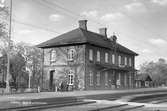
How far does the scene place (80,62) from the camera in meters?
41.0

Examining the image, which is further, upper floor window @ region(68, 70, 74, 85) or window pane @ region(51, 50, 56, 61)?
window pane @ region(51, 50, 56, 61)

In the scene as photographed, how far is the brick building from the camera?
4084cm

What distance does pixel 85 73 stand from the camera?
132 feet

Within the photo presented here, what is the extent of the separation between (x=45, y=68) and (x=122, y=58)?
15.0 metres

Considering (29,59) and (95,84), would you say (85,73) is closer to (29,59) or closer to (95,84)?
(95,84)

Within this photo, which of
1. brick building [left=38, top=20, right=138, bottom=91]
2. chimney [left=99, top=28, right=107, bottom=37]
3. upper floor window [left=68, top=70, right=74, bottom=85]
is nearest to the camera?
brick building [left=38, top=20, right=138, bottom=91]

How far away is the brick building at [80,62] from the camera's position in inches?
1608

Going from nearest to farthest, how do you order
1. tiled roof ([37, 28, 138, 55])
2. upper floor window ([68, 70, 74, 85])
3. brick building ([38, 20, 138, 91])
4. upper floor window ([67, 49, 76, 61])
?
brick building ([38, 20, 138, 91]) < tiled roof ([37, 28, 138, 55]) < upper floor window ([68, 70, 74, 85]) < upper floor window ([67, 49, 76, 61])

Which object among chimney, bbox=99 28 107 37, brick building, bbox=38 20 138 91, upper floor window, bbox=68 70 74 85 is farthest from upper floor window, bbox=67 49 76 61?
chimney, bbox=99 28 107 37

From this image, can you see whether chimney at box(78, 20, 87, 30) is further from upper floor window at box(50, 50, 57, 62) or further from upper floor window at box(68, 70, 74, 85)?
upper floor window at box(68, 70, 74, 85)

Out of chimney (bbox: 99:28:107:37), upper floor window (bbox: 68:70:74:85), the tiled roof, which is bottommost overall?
upper floor window (bbox: 68:70:74:85)

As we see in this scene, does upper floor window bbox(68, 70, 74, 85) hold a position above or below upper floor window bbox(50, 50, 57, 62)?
below

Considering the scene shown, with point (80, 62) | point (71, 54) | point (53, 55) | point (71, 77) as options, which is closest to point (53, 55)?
point (53, 55)

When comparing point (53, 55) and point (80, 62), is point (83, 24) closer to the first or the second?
point (53, 55)
